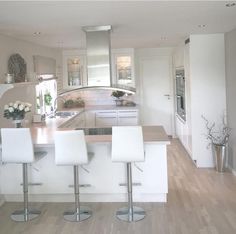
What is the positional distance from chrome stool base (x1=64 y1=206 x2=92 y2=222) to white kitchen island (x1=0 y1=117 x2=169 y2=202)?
324 millimetres

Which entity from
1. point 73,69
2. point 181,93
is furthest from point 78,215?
point 73,69

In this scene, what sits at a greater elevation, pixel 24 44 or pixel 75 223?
pixel 24 44

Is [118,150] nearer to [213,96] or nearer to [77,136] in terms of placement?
[77,136]

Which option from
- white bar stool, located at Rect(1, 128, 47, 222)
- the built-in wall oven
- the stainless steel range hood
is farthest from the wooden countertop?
the built-in wall oven

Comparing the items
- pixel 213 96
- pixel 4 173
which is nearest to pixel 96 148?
pixel 4 173

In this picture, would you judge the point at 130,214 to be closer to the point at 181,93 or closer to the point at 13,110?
the point at 13,110

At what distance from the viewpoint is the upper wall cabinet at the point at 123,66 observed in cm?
784

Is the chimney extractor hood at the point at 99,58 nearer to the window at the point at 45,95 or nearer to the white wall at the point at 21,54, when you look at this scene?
the white wall at the point at 21,54

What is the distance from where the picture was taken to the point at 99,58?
14.4 feet

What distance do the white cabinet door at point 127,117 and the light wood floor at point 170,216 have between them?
267 cm

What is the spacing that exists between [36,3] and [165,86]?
5.87 metres

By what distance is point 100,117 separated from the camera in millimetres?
7512

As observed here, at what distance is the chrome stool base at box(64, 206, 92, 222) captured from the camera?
3.89m

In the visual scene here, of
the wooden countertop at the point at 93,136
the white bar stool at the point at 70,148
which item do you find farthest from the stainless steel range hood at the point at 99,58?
the white bar stool at the point at 70,148
